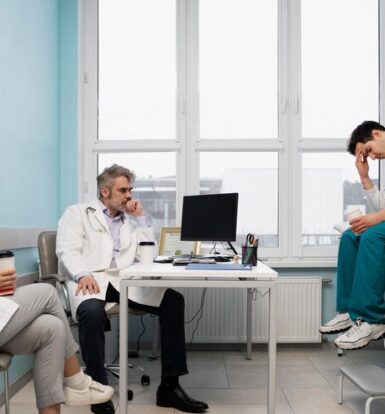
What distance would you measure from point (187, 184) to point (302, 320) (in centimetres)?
132

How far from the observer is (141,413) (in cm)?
232

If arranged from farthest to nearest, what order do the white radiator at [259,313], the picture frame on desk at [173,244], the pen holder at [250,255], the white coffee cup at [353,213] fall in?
the white radiator at [259,313], the picture frame on desk at [173,244], the white coffee cup at [353,213], the pen holder at [250,255]

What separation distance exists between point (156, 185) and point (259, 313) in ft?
4.07

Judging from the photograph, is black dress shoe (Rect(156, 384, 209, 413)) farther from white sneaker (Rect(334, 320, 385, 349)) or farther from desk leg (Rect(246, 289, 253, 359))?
desk leg (Rect(246, 289, 253, 359))

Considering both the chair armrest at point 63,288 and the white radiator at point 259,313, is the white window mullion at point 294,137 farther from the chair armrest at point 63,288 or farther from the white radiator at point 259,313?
the chair armrest at point 63,288

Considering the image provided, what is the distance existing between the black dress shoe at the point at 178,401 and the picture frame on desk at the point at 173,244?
3.35 feet

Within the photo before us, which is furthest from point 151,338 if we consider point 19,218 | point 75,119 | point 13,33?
point 13,33

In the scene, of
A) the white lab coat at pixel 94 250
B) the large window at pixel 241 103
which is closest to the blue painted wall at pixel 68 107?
the large window at pixel 241 103

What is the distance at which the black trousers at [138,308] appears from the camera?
221 centimetres

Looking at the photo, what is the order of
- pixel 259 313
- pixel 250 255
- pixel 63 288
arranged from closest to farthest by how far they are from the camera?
1. pixel 250 255
2. pixel 63 288
3. pixel 259 313

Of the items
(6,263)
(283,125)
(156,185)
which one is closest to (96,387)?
(6,263)

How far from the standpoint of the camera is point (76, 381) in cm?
191

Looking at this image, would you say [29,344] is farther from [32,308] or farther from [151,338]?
[151,338]

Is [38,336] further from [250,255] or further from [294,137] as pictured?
[294,137]
